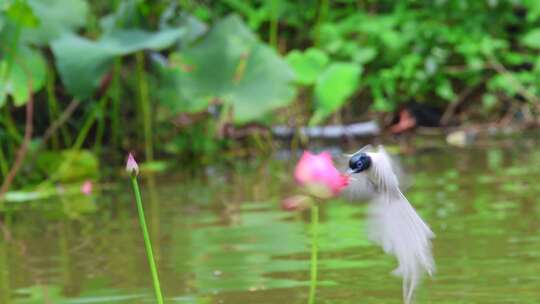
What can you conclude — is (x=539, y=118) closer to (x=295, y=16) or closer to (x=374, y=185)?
(x=295, y=16)

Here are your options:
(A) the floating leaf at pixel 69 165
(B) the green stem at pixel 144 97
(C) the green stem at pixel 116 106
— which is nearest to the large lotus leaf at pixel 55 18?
(C) the green stem at pixel 116 106

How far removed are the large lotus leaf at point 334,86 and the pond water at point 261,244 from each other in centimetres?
94

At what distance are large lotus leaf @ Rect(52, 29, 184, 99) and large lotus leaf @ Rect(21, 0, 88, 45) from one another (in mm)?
45

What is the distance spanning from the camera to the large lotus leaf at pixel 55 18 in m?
4.86

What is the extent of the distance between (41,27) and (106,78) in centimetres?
39

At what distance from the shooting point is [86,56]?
4.87 metres

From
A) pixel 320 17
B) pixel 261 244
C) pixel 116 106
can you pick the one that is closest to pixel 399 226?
pixel 261 244

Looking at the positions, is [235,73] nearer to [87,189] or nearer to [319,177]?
[87,189]

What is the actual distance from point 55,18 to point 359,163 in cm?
345

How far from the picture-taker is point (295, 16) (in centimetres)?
734

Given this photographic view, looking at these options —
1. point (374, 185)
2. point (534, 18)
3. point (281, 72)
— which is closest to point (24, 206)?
point (281, 72)

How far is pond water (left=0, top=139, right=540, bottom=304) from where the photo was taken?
246cm

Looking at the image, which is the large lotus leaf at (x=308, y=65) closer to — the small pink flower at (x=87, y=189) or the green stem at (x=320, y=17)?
the green stem at (x=320, y=17)

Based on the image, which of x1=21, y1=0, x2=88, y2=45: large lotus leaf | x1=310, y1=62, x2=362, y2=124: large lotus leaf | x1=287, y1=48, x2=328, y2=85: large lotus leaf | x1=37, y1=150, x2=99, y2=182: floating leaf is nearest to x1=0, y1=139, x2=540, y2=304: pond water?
x1=37, y1=150, x2=99, y2=182: floating leaf
